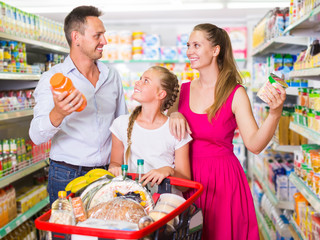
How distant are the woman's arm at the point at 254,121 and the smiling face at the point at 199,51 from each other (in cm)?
24

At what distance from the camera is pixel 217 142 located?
2.03 metres

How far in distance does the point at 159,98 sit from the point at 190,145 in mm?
314

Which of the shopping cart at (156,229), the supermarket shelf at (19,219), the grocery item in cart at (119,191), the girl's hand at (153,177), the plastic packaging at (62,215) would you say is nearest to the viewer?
the shopping cart at (156,229)

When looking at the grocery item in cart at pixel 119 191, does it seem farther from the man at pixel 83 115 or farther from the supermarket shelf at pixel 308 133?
the supermarket shelf at pixel 308 133

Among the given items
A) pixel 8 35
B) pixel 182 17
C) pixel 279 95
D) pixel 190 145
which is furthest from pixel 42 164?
pixel 182 17

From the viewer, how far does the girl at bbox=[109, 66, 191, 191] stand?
73.6 inches

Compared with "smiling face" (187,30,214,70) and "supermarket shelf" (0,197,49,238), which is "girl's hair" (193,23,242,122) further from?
"supermarket shelf" (0,197,49,238)

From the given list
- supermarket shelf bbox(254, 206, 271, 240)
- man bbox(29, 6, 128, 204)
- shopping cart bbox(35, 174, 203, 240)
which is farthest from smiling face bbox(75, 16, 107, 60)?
supermarket shelf bbox(254, 206, 271, 240)

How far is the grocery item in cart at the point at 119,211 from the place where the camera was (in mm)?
1132

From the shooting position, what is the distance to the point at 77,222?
1.17 meters

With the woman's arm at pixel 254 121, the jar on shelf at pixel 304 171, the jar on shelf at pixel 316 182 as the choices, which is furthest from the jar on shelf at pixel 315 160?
the woman's arm at pixel 254 121

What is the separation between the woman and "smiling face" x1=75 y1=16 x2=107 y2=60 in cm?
53

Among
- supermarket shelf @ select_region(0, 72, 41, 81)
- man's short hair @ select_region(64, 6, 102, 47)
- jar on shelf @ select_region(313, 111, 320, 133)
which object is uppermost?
man's short hair @ select_region(64, 6, 102, 47)

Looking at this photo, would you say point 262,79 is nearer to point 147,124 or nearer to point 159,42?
point 159,42
